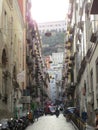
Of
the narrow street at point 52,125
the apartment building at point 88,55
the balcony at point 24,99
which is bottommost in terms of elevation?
the balcony at point 24,99

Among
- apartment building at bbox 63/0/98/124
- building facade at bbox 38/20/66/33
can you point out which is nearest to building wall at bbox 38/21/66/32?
building facade at bbox 38/20/66/33

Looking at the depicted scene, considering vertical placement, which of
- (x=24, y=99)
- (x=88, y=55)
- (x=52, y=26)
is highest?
(x=88, y=55)

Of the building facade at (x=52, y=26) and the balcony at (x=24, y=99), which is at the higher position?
the building facade at (x=52, y=26)

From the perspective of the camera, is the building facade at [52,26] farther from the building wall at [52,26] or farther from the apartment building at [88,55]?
the apartment building at [88,55]

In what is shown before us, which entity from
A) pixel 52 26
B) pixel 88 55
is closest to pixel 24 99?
pixel 88 55

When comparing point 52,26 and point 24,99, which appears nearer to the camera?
point 24,99

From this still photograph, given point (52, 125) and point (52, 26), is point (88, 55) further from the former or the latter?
point (52, 26)

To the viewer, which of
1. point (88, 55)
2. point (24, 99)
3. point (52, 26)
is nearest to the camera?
point (88, 55)

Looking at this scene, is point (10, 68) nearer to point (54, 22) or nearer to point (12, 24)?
point (12, 24)

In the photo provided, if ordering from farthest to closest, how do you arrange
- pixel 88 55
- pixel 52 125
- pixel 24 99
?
pixel 24 99 → pixel 52 125 → pixel 88 55

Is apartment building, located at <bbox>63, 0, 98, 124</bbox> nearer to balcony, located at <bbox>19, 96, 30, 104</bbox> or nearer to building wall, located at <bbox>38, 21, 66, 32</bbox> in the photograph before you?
balcony, located at <bbox>19, 96, 30, 104</bbox>

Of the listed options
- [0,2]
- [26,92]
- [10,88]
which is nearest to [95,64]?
[0,2]

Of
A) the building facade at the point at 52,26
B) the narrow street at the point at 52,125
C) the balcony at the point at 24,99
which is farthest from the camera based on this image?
the building facade at the point at 52,26

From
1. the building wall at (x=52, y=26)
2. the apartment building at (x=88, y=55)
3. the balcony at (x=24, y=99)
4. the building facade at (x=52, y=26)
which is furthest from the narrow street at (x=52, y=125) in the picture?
the building wall at (x=52, y=26)
